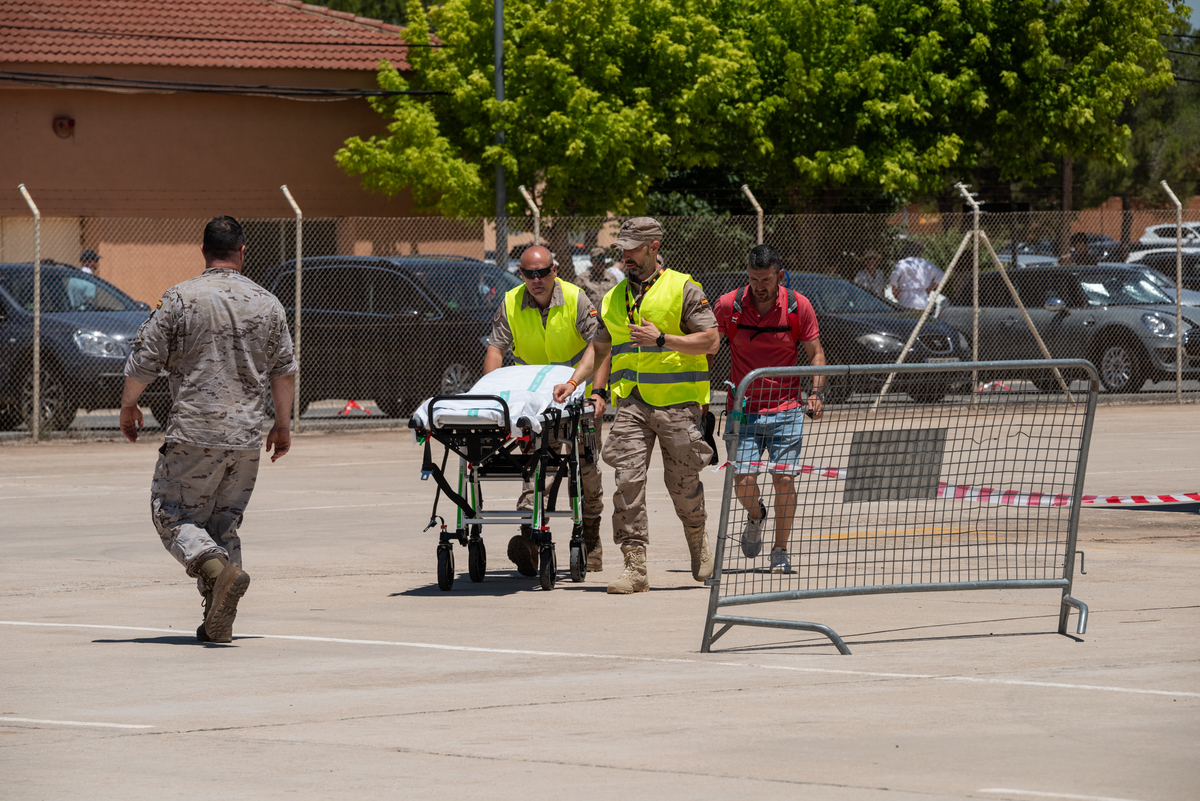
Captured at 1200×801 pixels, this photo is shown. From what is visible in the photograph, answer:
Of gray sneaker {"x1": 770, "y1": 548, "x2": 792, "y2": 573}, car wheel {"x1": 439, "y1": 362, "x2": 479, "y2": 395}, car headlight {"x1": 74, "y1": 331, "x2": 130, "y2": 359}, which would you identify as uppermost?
gray sneaker {"x1": 770, "y1": 548, "x2": 792, "y2": 573}

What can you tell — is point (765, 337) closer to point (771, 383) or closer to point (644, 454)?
point (771, 383)

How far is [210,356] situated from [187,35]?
27.7m

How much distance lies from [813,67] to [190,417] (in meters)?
27.4

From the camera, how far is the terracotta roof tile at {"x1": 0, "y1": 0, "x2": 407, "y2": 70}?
108 ft

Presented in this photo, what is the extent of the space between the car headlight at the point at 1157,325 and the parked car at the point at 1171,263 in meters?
1.02

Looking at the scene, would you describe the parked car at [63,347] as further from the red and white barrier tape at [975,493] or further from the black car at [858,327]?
the red and white barrier tape at [975,493]

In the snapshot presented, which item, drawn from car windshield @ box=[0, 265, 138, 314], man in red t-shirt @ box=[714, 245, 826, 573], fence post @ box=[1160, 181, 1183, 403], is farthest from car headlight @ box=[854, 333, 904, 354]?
man in red t-shirt @ box=[714, 245, 826, 573]

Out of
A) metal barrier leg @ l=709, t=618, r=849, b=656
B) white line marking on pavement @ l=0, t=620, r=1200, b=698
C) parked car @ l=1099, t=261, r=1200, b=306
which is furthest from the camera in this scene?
parked car @ l=1099, t=261, r=1200, b=306

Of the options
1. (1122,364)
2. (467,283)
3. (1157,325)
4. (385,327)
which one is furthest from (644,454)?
(1157,325)

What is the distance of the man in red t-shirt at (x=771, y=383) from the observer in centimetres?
944

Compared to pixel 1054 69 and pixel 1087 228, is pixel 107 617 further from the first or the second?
pixel 1054 69

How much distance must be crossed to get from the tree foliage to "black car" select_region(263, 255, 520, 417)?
10.7 metres

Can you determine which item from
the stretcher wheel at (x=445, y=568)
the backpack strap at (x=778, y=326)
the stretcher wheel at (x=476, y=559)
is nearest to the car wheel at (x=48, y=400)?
the stretcher wheel at (x=476, y=559)

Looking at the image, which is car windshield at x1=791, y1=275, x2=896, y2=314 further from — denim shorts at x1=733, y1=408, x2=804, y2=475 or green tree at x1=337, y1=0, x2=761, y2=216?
denim shorts at x1=733, y1=408, x2=804, y2=475
